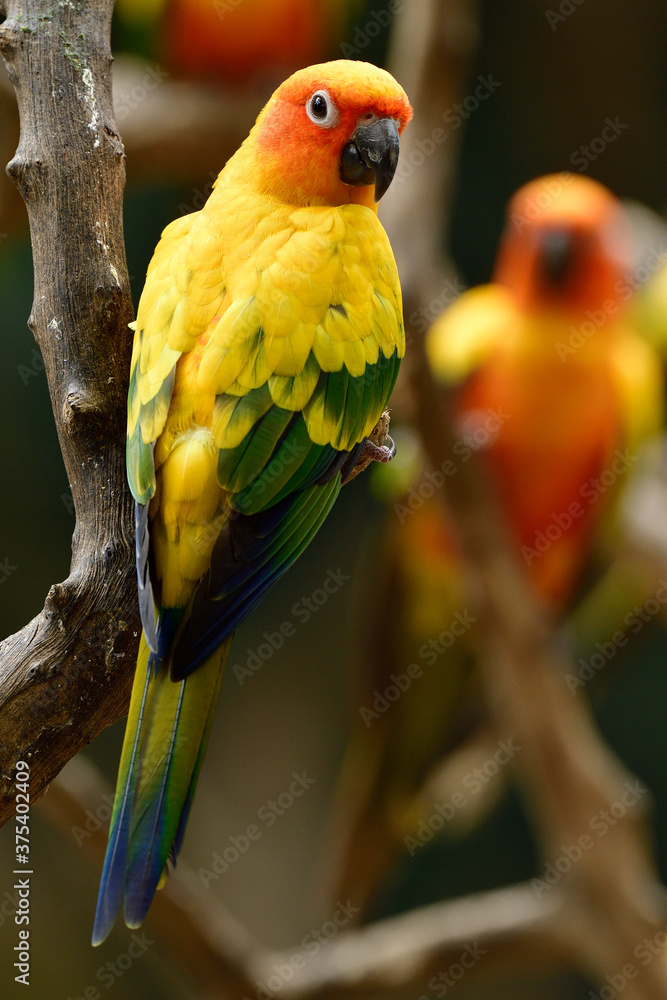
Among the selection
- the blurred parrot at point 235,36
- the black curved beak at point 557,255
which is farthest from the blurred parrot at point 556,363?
the blurred parrot at point 235,36

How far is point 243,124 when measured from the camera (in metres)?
1.72

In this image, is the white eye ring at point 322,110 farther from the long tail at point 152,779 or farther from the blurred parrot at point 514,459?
the blurred parrot at point 514,459

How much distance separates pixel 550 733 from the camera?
157cm

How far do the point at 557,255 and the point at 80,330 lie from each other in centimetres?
129

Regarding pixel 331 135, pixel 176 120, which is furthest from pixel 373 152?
pixel 176 120

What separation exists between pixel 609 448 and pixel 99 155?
1405 mm

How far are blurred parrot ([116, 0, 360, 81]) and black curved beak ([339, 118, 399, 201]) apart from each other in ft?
3.82

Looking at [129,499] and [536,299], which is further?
[536,299]

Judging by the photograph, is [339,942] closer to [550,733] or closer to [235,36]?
[550,733]

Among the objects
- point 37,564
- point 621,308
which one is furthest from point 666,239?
Answer: point 37,564

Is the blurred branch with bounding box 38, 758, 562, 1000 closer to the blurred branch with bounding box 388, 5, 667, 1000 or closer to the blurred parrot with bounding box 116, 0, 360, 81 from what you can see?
the blurred branch with bounding box 388, 5, 667, 1000

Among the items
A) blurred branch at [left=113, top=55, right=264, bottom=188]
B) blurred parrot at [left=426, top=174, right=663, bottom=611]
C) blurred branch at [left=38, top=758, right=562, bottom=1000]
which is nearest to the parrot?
blurred branch at [left=38, top=758, right=562, bottom=1000]

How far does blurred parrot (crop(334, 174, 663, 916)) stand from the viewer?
183cm

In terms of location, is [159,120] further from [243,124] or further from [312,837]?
[312,837]
